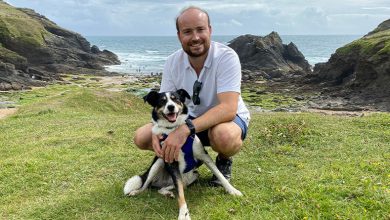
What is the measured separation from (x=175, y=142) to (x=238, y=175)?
2227 millimetres

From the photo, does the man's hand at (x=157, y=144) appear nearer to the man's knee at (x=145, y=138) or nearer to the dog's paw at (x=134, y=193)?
the man's knee at (x=145, y=138)

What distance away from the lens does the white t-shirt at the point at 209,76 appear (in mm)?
6141

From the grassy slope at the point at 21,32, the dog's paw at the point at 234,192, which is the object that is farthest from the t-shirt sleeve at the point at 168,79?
the grassy slope at the point at 21,32

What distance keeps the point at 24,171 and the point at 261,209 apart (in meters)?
4.87

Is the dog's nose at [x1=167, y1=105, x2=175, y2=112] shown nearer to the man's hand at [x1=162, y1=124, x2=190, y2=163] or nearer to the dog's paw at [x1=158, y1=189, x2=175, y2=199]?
the man's hand at [x1=162, y1=124, x2=190, y2=163]

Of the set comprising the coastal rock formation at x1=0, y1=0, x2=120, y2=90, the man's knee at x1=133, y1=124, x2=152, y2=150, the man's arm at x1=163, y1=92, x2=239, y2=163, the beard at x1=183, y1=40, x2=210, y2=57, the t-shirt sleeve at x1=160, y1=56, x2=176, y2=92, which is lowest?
the coastal rock formation at x1=0, y1=0, x2=120, y2=90

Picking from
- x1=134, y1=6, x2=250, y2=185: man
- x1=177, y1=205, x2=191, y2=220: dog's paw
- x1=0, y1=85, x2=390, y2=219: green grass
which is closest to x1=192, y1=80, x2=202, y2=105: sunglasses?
x1=134, y1=6, x2=250, y2=185: man

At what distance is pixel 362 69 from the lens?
38.7m

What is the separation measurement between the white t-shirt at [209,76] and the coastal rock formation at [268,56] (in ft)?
165

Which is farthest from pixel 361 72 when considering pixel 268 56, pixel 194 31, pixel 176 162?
pixel 176 162

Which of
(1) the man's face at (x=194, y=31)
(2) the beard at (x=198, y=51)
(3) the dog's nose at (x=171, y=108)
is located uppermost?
(1) the man's face at (x=194, y=31)

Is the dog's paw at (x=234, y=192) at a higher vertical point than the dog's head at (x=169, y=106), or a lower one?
lower

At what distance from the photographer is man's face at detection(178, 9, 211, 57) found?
5.94 metres

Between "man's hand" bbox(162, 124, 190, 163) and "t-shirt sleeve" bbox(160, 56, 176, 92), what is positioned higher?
"t-shirt sleeve" bbox(160, 56, 176, 92)
